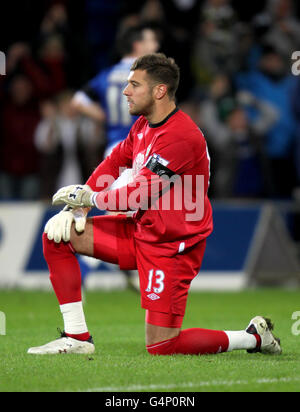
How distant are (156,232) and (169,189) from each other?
0.29 meters

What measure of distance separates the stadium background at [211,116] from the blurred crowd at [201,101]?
0.05 ft

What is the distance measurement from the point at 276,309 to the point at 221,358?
3.43 meters

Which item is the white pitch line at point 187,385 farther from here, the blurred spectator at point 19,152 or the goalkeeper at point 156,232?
the blurred spectator at point 19,152

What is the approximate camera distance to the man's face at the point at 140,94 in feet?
18.6

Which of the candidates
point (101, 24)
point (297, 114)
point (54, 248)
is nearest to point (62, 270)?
point (54, 248)

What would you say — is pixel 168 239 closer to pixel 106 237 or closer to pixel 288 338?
pixel 106 237

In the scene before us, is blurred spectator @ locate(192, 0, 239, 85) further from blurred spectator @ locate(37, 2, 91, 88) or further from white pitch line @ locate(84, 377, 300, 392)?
white pitch line @ locate(84, 377, 300, 392)

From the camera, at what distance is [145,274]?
5.52m

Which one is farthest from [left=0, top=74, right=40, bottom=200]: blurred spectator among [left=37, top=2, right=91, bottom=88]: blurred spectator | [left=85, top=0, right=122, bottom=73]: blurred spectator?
[left=85, top=0, right=122, bottom=73]: blurred spectator

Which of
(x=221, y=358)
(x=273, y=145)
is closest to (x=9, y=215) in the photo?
(x=273, y=145)

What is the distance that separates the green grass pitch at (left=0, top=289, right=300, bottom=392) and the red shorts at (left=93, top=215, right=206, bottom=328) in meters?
0.29

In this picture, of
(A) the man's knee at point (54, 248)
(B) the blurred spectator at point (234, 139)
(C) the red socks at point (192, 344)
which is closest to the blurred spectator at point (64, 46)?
(B) the blurred spectator at point (234, 139)

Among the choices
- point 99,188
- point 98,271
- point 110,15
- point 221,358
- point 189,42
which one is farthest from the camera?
point 110,15

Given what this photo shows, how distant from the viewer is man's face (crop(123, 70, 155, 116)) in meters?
5.66
